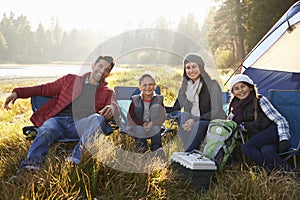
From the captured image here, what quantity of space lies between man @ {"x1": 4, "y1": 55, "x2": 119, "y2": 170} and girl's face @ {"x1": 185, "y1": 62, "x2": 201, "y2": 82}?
2.20 ft

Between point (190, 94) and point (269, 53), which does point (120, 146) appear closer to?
point (190, 94)

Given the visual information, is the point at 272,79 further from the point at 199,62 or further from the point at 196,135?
the point at 196,135

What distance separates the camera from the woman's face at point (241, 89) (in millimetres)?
2900

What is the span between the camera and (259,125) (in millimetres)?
2803

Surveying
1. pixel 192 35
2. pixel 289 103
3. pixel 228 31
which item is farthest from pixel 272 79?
pixel 192 35

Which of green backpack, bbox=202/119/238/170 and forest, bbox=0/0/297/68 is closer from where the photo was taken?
green backpack, bbox=202/119/238/170

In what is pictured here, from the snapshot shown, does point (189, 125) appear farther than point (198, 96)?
No

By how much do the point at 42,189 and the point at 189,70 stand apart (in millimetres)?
1692

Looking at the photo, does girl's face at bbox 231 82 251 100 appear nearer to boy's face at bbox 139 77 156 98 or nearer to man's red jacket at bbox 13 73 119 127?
boy's face at bbox 139 77 156 98

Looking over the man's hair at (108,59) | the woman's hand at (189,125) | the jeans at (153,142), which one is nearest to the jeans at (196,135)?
the woman's hand at (189,125)

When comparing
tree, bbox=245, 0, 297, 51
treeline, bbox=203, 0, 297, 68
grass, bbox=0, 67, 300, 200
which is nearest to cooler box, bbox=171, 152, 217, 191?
grass, bbox=0, 67, 300, 200

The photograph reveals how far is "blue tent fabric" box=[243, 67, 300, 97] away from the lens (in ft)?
12.4

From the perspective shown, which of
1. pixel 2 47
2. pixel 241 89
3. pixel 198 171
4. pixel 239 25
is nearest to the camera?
pixel 198 171

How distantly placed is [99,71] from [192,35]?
143ft
